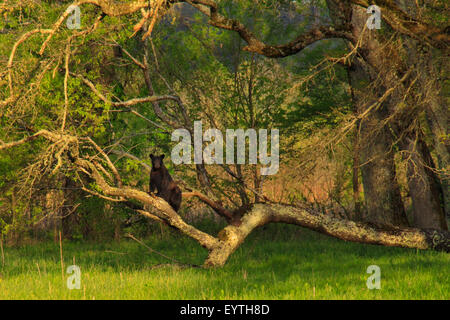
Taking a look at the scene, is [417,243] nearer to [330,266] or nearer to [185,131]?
[330,266]

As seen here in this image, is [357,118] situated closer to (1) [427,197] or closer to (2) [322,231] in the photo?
(2) [322,231]

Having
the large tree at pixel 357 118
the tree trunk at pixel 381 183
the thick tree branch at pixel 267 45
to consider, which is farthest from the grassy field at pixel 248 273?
the thick tree branch at pixel 267 45

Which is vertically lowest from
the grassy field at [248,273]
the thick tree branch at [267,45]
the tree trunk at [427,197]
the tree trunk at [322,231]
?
the grassy field at [248,273]

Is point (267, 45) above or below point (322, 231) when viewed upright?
above

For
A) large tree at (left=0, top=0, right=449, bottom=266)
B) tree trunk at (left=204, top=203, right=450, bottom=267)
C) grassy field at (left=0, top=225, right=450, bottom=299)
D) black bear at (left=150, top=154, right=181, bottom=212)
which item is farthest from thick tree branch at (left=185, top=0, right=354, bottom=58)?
grassy field at (left=0, top=225, right=450, bottom=299)

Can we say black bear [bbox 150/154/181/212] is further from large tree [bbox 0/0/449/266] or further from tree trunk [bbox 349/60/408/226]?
tree trunk [bbox 349/60/408/226]

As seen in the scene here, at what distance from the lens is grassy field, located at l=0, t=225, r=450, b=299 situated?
737cm

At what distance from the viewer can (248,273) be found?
9.26m

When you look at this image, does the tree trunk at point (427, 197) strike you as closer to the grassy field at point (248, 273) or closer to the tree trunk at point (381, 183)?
the tree trunk at point (381, 183)

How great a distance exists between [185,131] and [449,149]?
6.15m

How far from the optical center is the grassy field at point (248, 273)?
737 cm

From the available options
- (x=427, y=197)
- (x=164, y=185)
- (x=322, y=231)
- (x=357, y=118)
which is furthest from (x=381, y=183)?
(x=164, y=185)

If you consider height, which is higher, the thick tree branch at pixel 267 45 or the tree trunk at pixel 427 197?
the thick tree branch at pixel 267 45

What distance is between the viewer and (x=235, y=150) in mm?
13539
